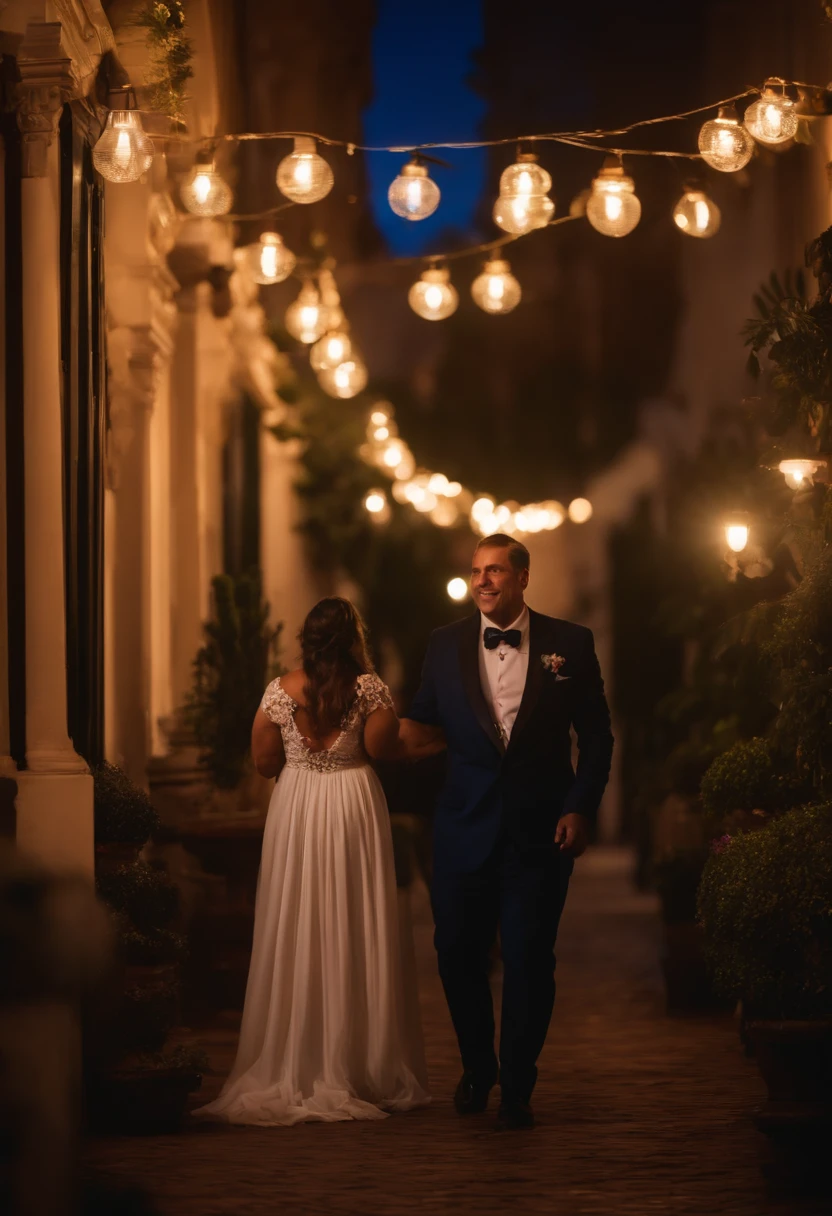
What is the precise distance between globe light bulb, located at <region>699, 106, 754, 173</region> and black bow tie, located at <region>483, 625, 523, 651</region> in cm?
272

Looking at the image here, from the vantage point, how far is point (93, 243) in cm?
883

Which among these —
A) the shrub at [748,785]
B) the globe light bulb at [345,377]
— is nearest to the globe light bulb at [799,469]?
the shrub at [748,785]

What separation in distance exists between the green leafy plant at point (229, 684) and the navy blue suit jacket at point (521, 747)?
12.4ft

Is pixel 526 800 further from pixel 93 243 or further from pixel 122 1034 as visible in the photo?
pixel 93 243

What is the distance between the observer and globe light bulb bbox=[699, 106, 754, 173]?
8.91 metres

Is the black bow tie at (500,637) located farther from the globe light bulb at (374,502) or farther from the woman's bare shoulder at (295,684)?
the globe light bulb at (374,502)

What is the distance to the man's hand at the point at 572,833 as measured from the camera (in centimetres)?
718

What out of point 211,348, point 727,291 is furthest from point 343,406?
point 211,348

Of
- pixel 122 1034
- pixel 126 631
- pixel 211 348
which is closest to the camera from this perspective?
pixel 122 1034

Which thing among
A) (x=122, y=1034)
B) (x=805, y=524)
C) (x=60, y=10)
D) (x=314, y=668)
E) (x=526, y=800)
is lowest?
(x=122, y=1034)

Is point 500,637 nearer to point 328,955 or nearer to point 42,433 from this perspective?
point 328,955

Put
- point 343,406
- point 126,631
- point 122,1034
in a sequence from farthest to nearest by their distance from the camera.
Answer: point 343,406
point 126,631
point 122,1034

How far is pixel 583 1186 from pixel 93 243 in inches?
190

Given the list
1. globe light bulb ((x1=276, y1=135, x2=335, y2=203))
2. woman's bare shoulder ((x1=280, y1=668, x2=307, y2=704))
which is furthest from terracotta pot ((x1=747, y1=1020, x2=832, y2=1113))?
globe light bulb ((x1=276, y1=135, x2=335, y2=203))
